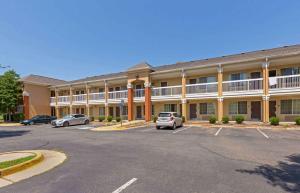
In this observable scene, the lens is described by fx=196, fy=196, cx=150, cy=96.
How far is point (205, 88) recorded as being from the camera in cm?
2269

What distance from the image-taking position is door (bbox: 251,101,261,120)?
71.8ft

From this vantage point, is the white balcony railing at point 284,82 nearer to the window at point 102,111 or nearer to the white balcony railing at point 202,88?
the white balcony railing at point 202,88

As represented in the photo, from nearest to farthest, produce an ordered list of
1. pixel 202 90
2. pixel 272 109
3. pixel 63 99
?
pixel 272 109 → pixel 202 90 → pixel 63 99

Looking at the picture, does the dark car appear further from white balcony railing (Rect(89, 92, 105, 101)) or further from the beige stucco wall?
white balcony railing (Rect(89, 92, 105, 101))

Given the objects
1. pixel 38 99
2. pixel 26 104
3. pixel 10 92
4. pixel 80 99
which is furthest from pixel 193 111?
pixel 10 92

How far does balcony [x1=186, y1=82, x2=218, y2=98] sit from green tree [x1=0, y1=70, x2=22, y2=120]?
30.0 metres

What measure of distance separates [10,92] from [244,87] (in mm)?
36316

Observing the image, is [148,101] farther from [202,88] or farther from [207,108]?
[207,108]

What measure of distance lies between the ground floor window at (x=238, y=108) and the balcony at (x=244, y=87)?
9.07 ft

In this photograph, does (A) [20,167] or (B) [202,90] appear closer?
(A) [20,167]

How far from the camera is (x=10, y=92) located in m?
33.6

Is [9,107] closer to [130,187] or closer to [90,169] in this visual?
[90,169]

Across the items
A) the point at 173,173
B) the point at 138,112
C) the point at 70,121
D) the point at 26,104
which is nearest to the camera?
the point at 173,173

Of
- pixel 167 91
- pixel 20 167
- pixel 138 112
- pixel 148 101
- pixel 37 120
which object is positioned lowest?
pixel 37 120
